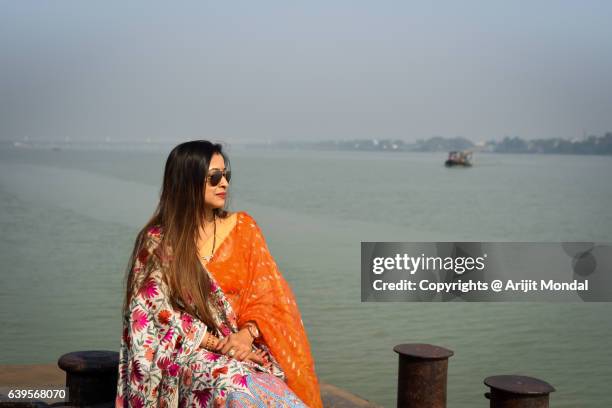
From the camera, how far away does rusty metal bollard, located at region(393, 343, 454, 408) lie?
15.1 ft

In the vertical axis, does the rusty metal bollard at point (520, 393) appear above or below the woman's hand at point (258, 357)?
below

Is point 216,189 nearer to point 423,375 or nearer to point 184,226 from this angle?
point 184,226

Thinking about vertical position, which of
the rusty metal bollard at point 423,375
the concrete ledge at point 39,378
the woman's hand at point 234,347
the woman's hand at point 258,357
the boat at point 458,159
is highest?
the boat at point 458,159

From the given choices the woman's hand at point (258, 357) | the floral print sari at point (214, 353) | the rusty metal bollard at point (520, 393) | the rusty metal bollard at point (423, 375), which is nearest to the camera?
the floral print sari at point (214, 353)

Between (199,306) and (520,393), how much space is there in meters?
1.56

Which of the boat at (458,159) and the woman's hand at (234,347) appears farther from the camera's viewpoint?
the boat at (458,159)

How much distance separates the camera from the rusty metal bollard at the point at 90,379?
3.87 meters

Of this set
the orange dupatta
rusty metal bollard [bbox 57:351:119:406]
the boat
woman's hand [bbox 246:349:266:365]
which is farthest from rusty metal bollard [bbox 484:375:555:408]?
the boat

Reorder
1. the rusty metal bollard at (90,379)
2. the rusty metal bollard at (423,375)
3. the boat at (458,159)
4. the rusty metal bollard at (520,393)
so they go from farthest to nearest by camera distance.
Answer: the boat at (458,159) → the rusty metal bollard at (423,375) → the rusty metal bollard at (520,393) → the rusty metal bollard at (90,379)

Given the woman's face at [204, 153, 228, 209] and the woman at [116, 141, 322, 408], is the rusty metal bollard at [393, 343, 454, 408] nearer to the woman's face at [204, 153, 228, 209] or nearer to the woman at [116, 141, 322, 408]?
the woman at [116, 141, 322, 408]

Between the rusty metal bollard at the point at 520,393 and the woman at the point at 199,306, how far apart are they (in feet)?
3.35

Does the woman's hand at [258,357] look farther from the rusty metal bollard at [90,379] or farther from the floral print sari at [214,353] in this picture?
the rusty metal bollard at [90,379]

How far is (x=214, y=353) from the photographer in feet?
10.9

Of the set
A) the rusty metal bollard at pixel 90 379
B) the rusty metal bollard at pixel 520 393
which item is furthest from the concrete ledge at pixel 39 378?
the rusty metal bollard at pixel 90 379
